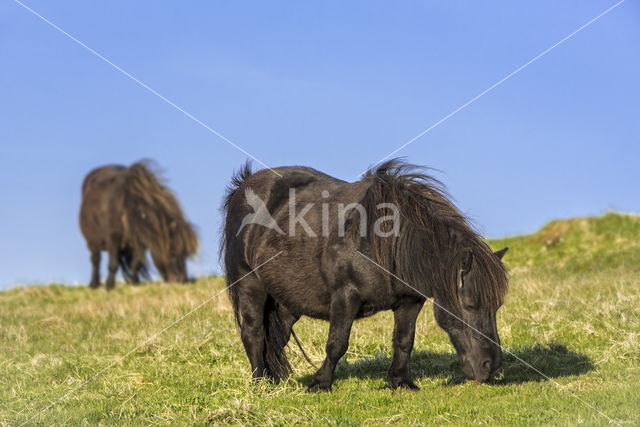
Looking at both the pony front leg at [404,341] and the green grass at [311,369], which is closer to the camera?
the green grass at [311,369]

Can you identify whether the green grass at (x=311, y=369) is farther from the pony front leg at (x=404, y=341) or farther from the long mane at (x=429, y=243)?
the long mane at (x=429, y=243)

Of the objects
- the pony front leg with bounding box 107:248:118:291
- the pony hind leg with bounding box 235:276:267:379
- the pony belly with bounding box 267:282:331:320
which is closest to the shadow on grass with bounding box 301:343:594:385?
the pony hind leg with bounding box 235:276:267:379

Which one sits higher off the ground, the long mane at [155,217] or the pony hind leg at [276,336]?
the long mane at [155,217]

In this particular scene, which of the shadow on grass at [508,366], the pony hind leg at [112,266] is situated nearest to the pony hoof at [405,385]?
the shadow on grass at [508,366]

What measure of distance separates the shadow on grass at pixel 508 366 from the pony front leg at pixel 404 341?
0.54m

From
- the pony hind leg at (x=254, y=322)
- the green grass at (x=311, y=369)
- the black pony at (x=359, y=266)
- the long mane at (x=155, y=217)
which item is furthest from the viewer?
the long mane at (x=155, y=217)

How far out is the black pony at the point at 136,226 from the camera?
Answer: 19.3 meters

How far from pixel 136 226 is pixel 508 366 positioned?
14.6m

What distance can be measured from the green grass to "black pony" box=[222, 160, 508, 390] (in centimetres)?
44

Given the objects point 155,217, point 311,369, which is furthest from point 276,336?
point 155,217

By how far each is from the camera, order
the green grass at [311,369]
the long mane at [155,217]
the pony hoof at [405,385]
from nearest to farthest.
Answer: the green grass at [311,369] → the pony hoof at [405,385] → the long mane at [155,217]

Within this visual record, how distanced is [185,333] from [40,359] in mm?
1967

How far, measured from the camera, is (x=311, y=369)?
7.31 metres

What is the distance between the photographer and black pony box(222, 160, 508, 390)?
17.9 feet
